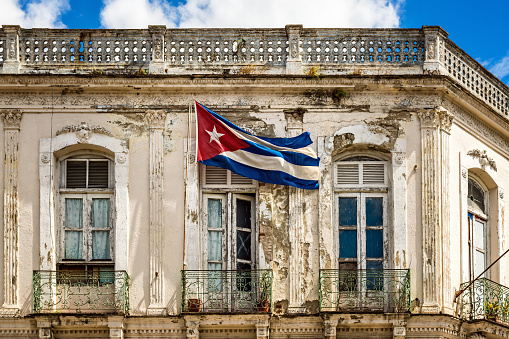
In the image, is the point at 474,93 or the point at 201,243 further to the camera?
the point at 474,93

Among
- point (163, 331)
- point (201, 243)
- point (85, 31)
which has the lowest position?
point (163, 331)

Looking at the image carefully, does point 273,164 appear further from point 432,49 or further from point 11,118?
point 11,118

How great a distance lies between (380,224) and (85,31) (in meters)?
5.64

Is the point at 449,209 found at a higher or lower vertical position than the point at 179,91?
lower

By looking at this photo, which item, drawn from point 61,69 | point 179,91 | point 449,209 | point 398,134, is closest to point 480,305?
point 449,209

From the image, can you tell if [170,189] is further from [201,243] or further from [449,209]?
[449,209]

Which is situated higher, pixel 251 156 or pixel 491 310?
pixel 251 156

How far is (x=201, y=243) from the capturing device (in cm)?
1864

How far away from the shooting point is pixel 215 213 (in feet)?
61.9

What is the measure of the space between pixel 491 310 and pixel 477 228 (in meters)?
1.77

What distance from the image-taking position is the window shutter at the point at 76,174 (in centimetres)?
1894

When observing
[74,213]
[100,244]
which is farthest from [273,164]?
[74,213]

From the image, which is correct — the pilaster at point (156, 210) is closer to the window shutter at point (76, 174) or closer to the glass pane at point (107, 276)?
the glass pane at point (107, 276)

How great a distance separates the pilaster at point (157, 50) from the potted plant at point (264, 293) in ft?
12.0
